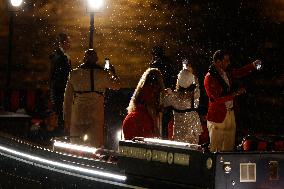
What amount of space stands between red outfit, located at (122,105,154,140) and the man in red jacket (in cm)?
254

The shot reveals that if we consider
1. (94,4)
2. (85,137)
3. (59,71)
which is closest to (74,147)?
(85,137)

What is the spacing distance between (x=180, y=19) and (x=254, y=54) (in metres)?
2.08

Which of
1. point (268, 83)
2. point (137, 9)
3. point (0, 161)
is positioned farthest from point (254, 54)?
point (0, 161)

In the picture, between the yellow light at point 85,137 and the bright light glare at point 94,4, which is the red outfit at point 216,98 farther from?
the bright light glare at point 94,4

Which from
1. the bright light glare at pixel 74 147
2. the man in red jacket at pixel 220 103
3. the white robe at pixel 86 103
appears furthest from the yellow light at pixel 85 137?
the bright light glare at pixel 74 147

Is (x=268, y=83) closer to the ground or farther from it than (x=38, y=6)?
closer to the ground

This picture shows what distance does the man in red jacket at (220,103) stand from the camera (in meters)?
7.63

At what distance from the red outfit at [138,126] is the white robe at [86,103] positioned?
226 centimetres

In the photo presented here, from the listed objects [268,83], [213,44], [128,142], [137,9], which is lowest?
[128,142]

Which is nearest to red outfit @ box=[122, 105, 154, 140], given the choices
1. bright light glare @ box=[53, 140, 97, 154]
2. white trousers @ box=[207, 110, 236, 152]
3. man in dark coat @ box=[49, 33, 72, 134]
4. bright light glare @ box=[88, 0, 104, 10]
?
bright light glare @ box=[53, 140, 97, 154]

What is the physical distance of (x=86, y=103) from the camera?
7.54 m

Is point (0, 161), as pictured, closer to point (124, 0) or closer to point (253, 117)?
point (253, 117)

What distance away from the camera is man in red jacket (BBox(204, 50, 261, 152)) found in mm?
7629

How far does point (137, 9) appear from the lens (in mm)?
15367
